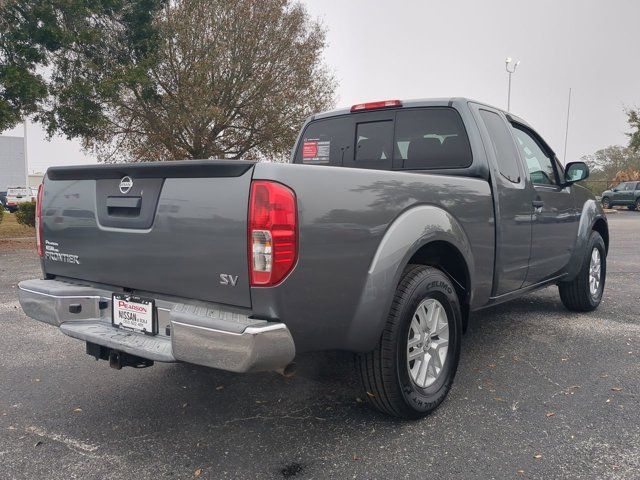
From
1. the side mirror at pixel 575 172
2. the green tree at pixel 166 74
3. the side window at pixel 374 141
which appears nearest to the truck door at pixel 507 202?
the side window at pixel 374 141

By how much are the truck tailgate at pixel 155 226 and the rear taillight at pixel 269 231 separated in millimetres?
41

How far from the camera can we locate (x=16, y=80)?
34.4ft

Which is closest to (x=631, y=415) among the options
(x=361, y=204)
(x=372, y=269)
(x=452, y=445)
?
(x=452, y=445)

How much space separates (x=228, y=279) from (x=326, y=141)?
2486mm

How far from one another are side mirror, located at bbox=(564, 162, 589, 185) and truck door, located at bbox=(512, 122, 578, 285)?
0.19ft

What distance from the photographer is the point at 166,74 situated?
1741 centimetres

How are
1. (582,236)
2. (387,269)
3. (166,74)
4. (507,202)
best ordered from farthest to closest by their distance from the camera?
(166,74)
(582,236)
(507,202)
(387,269)

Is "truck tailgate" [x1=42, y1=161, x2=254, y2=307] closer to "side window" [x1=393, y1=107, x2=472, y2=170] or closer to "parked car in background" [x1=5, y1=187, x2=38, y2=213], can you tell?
"side window" [x1=393, y1=107, x2=472, y2=170]

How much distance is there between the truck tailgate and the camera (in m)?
2.28

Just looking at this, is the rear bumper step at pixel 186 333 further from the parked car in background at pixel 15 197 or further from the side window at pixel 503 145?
the parked car in background at pixel 15 197

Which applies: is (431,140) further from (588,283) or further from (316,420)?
(588,283)

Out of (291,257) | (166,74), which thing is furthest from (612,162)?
(291,257)

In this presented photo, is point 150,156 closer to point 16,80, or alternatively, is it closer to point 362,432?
point 16,80

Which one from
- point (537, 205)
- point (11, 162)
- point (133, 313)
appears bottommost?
point (133, 313)
